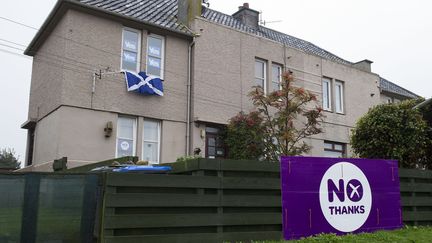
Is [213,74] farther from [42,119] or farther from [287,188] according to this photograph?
[287,188]

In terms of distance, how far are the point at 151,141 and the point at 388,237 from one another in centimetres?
1046

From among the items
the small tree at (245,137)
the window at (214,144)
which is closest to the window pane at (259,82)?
the small tree at (245,137)

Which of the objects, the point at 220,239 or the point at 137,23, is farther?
the point at 137,23

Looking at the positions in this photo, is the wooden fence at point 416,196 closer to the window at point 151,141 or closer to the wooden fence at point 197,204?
the wooden fence at point 197,204

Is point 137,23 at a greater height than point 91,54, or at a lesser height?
greater

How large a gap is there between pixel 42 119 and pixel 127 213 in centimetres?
1225

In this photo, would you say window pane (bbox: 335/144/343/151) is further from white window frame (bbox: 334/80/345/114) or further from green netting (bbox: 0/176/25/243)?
green netting (bbox: 0/176/25/243)

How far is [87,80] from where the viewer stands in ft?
49.9

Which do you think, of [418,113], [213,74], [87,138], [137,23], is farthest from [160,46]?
[418,113]

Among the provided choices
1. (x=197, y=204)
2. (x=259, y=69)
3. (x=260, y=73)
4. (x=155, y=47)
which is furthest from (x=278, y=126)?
(x=197, y=204)

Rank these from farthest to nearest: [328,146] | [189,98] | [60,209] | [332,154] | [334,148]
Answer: [334,148], [332,154], [328,146], [189,98], [60,209]

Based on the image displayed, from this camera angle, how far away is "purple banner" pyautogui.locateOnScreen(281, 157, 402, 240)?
7.52 meters

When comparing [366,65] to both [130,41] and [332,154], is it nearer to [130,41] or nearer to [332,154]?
[332,154]

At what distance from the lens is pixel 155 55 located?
56.3 ft
